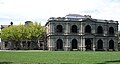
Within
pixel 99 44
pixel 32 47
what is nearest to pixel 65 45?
pixel 99 44

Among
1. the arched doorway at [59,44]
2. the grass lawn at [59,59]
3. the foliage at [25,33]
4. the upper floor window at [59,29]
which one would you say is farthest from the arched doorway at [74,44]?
the grass lawn at [59,59]

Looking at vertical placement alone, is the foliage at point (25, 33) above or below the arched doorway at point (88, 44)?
above

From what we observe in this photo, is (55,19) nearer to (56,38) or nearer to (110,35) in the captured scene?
(56,38)

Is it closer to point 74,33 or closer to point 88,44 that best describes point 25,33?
point 74,33

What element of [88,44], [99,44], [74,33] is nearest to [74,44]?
[74,33]

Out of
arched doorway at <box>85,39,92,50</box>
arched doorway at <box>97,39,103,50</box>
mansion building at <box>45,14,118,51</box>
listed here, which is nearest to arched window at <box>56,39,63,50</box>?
mansion building at <box>45,14,118,51</box>

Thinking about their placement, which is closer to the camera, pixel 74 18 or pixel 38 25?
pixel 74 18

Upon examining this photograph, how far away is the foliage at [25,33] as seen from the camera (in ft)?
284

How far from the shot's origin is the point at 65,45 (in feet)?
265

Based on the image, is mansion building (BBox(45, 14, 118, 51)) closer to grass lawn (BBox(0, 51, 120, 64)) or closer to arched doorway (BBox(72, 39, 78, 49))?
arched doorway (BBox(72, 39, 78, 49))

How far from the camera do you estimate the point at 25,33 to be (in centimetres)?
8725

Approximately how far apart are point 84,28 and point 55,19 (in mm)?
8364

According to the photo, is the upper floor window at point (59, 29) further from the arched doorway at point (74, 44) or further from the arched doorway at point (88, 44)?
the arched doorway at point (88, 44)

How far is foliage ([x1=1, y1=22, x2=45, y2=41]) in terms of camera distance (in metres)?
86.4
